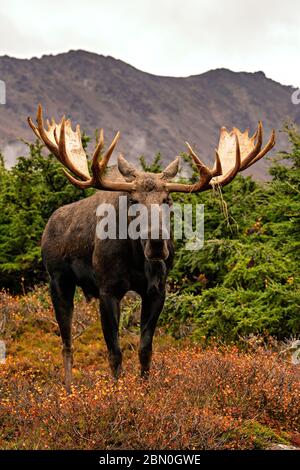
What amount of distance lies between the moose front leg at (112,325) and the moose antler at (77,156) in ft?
4.02

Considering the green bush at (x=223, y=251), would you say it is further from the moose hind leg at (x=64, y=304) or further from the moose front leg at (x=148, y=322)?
the moose hind leg at (x=64, y=304)

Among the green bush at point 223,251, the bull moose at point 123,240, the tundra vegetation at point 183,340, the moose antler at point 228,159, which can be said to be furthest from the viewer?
the green bush at point 223,251

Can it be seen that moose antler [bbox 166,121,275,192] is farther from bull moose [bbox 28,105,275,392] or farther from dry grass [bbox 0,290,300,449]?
dry grass [bbox 0,290,300,449]

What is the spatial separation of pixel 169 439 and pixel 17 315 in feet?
27.6

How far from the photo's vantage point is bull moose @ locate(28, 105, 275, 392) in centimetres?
685

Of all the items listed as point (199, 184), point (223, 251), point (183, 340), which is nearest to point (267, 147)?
point (199, 184)

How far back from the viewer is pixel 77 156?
770 centimetres

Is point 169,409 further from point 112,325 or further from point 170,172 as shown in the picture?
point 170,172

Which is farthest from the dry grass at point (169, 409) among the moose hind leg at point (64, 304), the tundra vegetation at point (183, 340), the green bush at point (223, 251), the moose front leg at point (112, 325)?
the green bush at point (223, 251)

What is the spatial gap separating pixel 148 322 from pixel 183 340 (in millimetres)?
4840

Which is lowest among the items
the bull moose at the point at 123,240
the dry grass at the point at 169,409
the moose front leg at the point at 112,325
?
the dry grass at the point at 169,409

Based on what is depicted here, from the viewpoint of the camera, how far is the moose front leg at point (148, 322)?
7.17 metres

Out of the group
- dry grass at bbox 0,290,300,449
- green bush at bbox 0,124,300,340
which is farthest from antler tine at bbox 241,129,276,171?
dry grass at bbox 0,290,300,449

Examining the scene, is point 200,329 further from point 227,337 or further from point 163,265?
point 163,265
